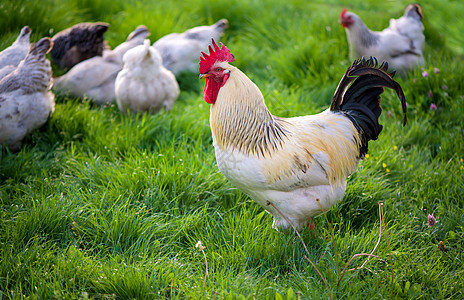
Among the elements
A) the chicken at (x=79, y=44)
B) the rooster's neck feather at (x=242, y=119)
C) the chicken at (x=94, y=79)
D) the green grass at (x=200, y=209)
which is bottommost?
the green grass at (x=200, y=209)

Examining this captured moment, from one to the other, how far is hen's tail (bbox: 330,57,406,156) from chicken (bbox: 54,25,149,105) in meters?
3.33

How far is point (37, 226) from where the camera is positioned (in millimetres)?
3232

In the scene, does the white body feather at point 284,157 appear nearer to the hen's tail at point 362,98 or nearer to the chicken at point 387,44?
the hen's tail at point 362,98

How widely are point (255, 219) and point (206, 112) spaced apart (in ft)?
6.57

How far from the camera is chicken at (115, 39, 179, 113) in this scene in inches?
191

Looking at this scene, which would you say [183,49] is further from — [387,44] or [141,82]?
[387,44]

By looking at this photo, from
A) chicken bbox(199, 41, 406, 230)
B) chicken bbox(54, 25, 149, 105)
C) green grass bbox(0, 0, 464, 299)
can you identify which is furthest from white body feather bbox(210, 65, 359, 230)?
chicken bbox(54, 25, 149, 105)

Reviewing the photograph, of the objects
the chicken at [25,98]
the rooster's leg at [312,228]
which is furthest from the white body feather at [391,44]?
the chicken at [25,98]

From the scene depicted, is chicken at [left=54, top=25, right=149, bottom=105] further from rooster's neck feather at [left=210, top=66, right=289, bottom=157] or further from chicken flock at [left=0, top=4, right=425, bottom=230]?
rooster's neck feather at [left=210, top=66, right=289, bottom=157]

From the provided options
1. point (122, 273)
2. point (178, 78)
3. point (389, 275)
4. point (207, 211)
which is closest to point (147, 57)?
point (178, 78)

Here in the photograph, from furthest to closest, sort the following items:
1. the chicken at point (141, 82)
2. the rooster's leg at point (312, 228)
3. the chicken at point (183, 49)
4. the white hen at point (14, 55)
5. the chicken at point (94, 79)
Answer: the chicken at point (183, 49), the chicken at point (94, 79), the chicken at point (141, 82), the white hen at point (14, 55), the rooster's leg at point (312, 228)

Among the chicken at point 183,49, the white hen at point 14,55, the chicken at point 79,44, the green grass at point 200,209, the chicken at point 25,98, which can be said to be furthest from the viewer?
the chicken at point 183,49

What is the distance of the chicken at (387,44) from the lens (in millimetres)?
5768

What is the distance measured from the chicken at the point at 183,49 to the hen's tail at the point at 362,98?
3.38 metres
